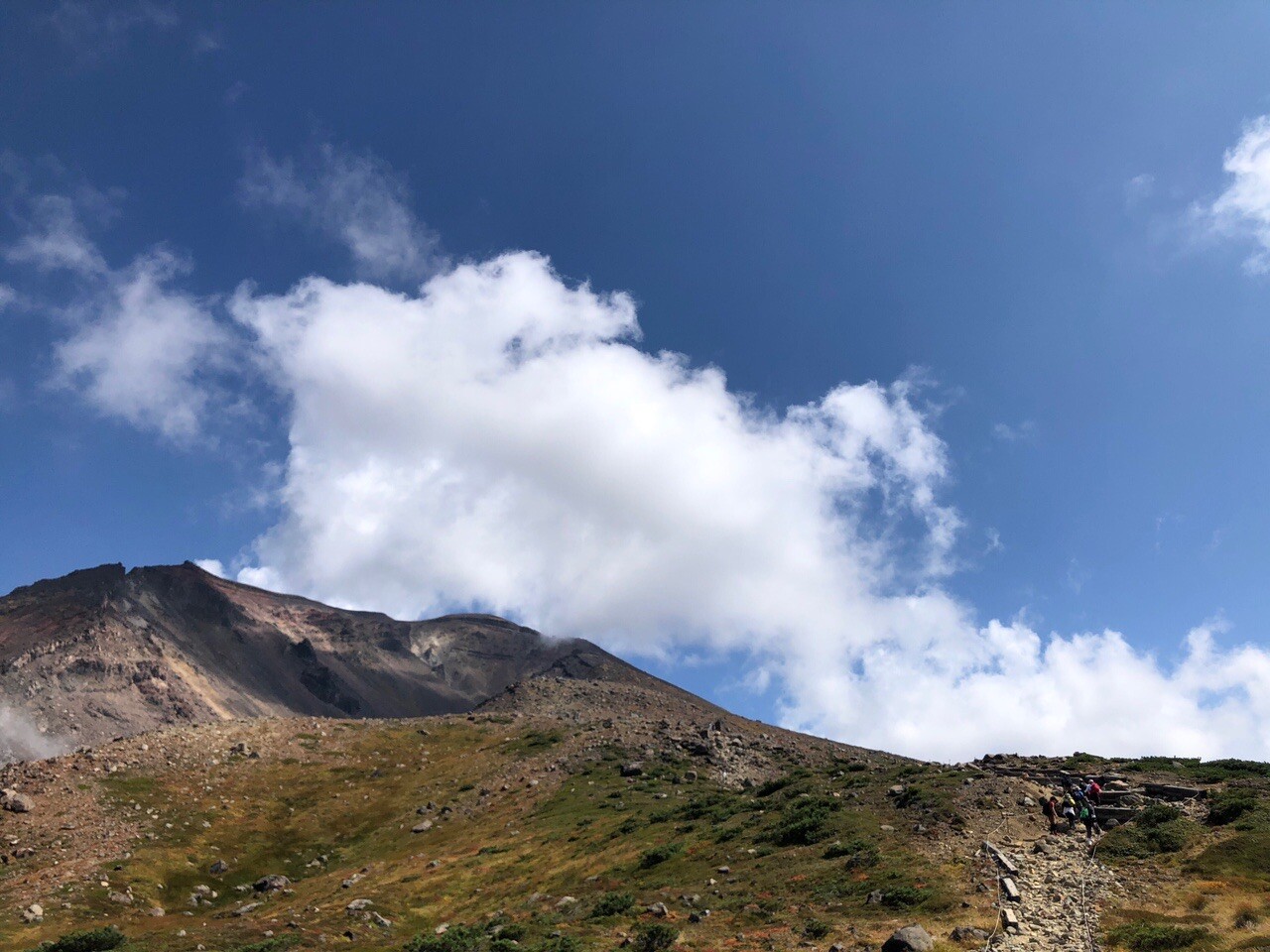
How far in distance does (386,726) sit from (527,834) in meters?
41.3

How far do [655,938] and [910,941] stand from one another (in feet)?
31.3

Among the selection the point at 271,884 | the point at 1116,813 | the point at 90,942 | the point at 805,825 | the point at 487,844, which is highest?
the point at 1116,813

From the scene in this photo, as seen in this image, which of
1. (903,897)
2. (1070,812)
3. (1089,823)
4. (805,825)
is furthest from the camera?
(805,825)

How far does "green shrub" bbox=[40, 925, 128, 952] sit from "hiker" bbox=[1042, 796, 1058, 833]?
4293cm

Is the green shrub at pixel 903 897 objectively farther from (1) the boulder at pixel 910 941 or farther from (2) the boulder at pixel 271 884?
(2) the boulder at pixel 271 884

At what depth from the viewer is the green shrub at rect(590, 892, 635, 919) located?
33250 mm

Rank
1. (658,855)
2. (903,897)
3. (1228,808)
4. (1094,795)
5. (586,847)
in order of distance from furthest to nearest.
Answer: (586,847) < (658,855) < (1094,795) < (1228,808) < (903,897)

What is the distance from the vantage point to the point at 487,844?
54406mm

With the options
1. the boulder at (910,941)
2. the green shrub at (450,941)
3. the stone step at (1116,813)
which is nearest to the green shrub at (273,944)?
the green shrub at (450,941)

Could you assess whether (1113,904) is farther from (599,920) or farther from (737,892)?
(599,920)

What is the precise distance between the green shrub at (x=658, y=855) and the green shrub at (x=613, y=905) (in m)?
6.70

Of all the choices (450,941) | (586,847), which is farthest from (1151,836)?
(586,847)

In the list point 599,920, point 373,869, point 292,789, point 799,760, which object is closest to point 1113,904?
point 599,920

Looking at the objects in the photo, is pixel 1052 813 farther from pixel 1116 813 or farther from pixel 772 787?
pixel 772 787
